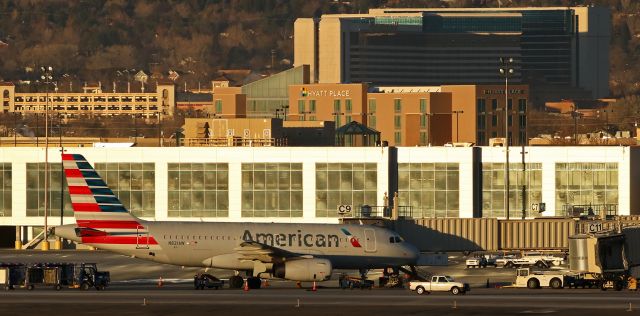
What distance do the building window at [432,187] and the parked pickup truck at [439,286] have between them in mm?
39968

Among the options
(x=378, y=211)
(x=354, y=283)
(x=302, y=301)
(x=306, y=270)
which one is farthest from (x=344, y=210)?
(x=302, y=301)

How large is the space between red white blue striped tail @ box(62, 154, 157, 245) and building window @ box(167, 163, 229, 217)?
1231 inches

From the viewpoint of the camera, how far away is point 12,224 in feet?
498

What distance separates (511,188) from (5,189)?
39.6m

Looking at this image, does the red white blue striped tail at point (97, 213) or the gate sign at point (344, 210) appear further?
the gate sign at point (344, 210)

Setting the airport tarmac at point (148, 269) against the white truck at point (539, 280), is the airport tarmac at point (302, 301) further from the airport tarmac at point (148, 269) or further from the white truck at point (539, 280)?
the airport tarmac at point (148, 269)

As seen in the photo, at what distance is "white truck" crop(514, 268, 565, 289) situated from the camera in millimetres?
112625

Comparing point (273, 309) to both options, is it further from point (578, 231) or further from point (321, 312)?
point (578, 231)

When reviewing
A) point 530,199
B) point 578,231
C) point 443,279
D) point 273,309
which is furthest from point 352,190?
point 273,309

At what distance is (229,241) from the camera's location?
11531 centimetres

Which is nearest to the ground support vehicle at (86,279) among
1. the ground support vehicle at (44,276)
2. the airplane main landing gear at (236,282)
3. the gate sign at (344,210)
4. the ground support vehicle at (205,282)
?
the ground support vehicle at (44,276)

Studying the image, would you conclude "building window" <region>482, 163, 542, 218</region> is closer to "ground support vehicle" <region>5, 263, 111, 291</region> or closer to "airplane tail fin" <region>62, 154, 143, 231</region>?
"airplane tail fin" <region>62, 154, 143, 231</region>

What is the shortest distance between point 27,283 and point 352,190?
4291cm

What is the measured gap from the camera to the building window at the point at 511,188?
485 feet
